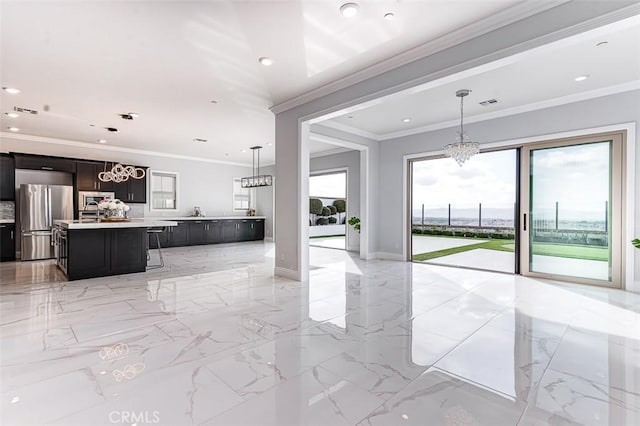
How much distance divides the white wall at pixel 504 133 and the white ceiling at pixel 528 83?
17 centimetres

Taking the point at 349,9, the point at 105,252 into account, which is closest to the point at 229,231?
the point at 105,252

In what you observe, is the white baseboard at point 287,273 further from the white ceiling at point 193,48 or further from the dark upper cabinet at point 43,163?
the dark upper cabinet at point 43,163

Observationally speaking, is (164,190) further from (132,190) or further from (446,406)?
(446,406)

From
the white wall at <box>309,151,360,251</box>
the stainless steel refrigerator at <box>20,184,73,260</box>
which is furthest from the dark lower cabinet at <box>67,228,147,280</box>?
the white wall at <box>309,151,360,251</box>

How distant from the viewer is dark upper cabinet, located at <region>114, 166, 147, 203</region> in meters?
8.12

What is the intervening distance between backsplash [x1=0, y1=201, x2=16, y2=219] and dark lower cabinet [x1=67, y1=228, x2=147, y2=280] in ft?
11.2

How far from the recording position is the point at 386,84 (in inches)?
143

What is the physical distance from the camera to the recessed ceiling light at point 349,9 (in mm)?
2570

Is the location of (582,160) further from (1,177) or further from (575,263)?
(1,177)

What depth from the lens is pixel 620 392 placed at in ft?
6.34

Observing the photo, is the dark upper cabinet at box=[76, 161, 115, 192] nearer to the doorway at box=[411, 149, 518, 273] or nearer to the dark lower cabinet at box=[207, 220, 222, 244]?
the dark lower cabinet at box=[207, 220, 222, 244]

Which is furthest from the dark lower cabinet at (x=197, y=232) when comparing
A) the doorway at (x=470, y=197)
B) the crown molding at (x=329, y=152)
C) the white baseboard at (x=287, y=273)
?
the doorway at (x=470, y=197)

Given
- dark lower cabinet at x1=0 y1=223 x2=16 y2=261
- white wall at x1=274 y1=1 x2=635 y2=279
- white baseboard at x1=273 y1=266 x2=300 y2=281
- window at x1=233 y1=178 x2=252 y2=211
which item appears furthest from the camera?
window at x1=233 y1=178 x2=252 y2=211

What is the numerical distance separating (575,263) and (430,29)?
4.50m
